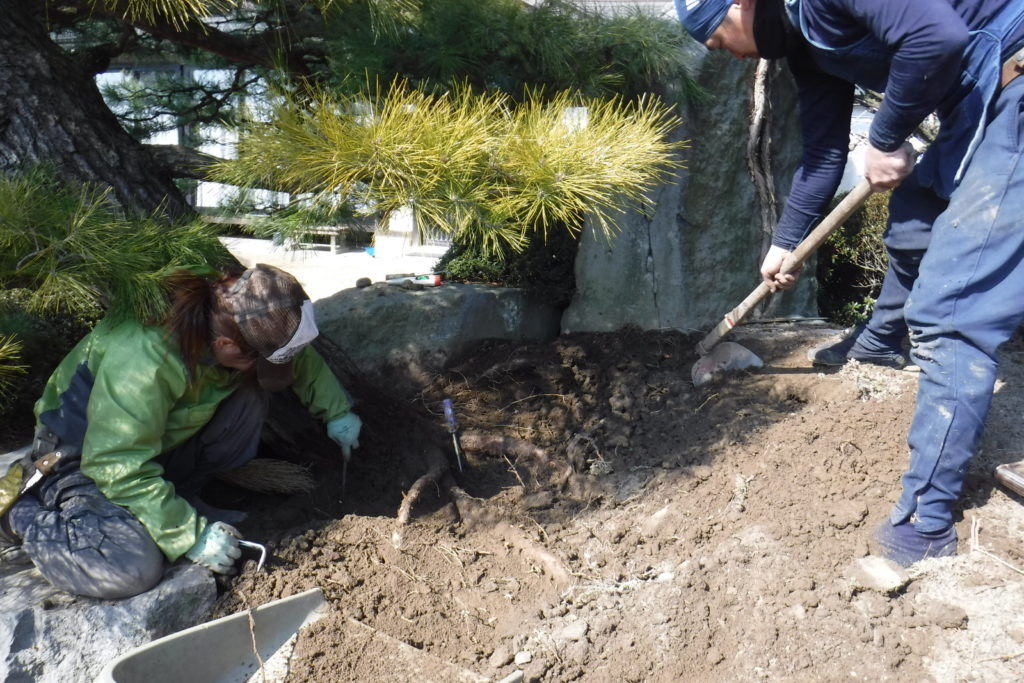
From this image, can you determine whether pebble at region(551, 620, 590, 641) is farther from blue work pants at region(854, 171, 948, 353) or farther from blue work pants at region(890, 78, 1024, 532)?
blue work pants at region(854, 171, 948, 353)

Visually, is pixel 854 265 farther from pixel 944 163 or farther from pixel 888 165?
pixel 888 165

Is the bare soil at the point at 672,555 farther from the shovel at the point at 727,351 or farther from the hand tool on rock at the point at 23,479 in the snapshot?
the hand tool on rock at the point at 23,479

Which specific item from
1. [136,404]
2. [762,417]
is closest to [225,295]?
[136,404]

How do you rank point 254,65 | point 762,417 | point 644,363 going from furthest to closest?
point 644,363, point 254,65, point 762,417

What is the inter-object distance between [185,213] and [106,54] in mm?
973

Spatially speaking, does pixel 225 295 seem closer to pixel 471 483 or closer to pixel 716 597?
pixel 471 483

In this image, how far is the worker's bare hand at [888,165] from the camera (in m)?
2.15

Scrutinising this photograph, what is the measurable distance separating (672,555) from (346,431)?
1.19m

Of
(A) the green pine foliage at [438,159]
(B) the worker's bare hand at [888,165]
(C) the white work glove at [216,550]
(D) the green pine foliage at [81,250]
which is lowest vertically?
(C) the white work glove at [216,550]

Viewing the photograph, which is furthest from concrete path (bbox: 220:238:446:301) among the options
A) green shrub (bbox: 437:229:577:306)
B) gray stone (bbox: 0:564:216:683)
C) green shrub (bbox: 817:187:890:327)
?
gray stone (bbox: 0:564:216:683)

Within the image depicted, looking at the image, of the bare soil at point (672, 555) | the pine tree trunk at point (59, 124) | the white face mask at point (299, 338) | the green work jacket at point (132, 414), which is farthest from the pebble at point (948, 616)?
the pine tree trunk at point (59, 124)

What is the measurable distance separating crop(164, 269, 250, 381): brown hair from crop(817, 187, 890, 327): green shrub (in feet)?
10.9

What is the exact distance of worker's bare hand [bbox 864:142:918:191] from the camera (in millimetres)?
2152

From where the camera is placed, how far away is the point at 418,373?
371 centimetres
